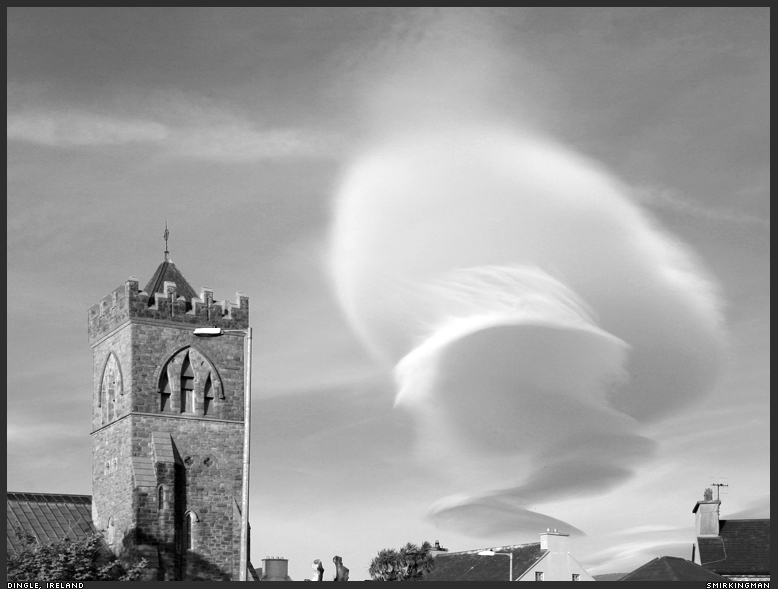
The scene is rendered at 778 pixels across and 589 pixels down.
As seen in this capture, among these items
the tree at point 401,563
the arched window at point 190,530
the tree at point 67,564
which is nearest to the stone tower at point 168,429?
the arched window at point 190,530

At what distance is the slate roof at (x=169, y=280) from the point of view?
6184 cm

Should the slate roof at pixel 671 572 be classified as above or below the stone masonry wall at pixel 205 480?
below

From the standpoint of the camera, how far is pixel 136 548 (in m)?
56.6

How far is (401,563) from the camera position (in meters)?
71.9

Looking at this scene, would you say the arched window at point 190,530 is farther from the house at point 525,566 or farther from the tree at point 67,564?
the house at point 525,566

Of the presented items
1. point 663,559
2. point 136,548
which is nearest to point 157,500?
point 136,548

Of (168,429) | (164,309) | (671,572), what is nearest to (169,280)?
(164,309)

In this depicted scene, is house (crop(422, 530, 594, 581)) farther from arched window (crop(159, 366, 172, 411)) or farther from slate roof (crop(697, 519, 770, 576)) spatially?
arched window (crop(159, 366, 172, 411))

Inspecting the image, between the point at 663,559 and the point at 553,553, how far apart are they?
13447mm

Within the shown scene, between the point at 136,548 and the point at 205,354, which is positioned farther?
the point at 205,354

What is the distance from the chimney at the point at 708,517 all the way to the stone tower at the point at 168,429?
1048 inches

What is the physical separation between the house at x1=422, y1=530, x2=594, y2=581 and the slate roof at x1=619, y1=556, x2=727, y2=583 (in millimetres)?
10370

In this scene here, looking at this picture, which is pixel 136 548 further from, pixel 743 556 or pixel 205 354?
pixel 743 556

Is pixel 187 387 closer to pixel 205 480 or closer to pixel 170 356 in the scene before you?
pixel 170 356
